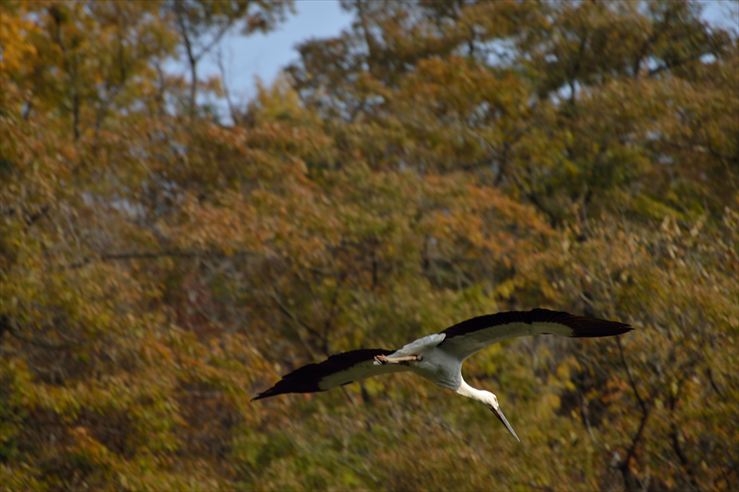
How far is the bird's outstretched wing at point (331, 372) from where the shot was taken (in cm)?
880

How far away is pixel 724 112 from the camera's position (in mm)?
17953

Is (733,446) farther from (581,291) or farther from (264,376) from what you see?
(264,376)

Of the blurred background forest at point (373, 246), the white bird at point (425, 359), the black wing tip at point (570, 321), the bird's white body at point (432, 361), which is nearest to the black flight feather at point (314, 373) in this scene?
the white bird at point (425, 359)

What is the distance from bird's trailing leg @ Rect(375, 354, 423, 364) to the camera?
8516mm

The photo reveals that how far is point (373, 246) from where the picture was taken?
18062mm

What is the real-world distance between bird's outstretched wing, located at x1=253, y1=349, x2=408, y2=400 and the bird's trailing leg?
0.24 feet

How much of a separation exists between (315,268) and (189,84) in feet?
38.8

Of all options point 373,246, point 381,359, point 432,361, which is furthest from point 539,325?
point 373,246

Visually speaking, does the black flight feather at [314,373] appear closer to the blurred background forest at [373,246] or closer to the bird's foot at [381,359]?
the bird's foot at [381,359]

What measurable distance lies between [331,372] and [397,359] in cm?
A: 53

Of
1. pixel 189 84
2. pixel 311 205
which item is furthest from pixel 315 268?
pixel 189 84

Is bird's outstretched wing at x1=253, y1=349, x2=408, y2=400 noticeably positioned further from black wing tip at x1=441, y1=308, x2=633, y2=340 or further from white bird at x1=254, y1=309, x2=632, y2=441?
black wing tip at x1=441, y1=308, x2=633, y2=340

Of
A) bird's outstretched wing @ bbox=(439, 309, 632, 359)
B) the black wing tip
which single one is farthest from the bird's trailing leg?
the black wing tip

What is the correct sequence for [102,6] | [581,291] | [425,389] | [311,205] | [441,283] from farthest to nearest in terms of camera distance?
[102,6] → [441,283] → [311,205] → [425,389] → [581,291]
